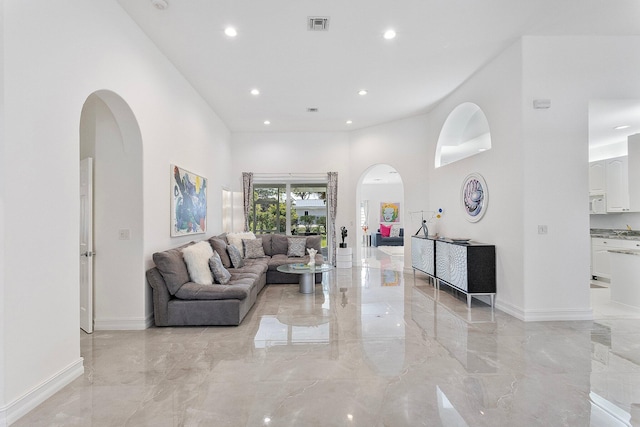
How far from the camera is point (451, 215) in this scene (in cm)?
573

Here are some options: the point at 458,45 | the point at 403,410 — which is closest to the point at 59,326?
the point at 403,410

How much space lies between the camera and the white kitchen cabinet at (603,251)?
575 cm

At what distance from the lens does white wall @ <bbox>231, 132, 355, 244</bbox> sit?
26.3 ft

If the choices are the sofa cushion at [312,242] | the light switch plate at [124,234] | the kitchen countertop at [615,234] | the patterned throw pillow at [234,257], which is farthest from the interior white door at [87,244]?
the kitchen countertop at [615,234]

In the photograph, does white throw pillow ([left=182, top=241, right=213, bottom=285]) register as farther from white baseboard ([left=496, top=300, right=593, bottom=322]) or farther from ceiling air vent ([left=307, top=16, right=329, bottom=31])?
white baseboard ([left=496, top=300, right=593, bottom=322])

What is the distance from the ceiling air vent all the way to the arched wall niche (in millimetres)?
2805

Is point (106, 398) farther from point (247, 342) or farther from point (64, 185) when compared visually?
point (64, 185)

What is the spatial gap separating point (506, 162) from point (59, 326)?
16.4 ft

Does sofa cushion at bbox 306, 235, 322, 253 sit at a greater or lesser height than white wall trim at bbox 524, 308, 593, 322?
greater

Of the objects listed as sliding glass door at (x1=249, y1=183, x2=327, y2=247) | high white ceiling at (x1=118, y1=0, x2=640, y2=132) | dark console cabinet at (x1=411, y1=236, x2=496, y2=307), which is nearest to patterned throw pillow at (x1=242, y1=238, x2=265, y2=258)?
sliding glass door at (x1=249, y1=183, x2=327, y2=247)

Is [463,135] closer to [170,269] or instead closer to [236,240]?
[236,240]

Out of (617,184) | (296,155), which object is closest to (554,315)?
(617,184)

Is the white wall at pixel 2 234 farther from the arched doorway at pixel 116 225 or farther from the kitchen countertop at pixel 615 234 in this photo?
the kitchen countertop at pixel 615 234

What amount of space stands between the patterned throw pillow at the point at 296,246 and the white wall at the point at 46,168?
4355mm
